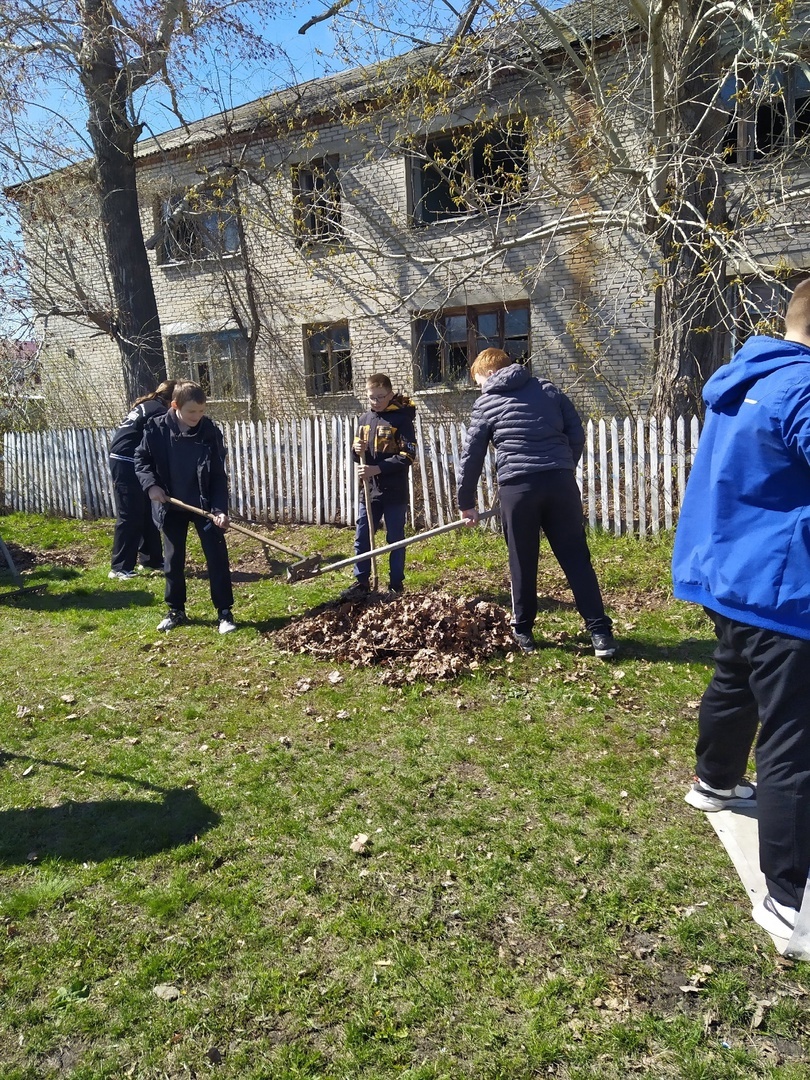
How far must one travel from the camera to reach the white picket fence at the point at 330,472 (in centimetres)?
845

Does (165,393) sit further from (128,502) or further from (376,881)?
(376,881)

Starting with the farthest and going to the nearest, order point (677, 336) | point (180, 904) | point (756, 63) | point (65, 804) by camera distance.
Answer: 1. point (677, 336)
2. point (756, 63)
3. point (65, 804)
4. point (180, 904)

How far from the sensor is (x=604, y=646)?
515cm

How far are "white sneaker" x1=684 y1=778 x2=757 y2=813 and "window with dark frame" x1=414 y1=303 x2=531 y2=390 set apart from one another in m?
12.5

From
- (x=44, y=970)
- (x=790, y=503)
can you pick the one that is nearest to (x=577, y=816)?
(x=790, y=503)

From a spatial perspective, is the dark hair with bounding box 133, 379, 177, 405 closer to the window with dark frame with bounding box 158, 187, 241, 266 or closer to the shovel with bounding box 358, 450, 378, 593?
the shovel with bounding box 358, 450, 378, 593

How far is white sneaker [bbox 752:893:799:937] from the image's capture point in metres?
2.55

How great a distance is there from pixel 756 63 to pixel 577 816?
6717mm

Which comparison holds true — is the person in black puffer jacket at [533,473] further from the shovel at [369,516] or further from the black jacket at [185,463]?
the black jacket at [185,463]

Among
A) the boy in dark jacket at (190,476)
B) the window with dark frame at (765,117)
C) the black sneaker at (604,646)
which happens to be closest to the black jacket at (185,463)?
the boy in dark jacket at (190,476)

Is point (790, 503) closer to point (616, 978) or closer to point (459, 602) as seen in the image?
point (616, 978)

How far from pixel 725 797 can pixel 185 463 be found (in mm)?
4724

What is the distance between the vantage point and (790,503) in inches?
98.6

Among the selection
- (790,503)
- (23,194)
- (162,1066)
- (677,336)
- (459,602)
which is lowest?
(162,1066)
